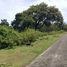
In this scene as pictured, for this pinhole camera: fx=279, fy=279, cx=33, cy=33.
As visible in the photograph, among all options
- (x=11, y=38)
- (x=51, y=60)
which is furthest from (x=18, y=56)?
(x=11, y=38)

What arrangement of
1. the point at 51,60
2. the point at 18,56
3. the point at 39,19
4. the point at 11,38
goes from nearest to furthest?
the point at 51,60, the point at 18,56, the point at 11,38, the point at 39,19

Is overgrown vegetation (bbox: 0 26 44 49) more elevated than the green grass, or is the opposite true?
overgrown vegetation (bbox: 0 26 44 49)

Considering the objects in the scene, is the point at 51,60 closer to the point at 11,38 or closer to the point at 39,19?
the point at 11,38

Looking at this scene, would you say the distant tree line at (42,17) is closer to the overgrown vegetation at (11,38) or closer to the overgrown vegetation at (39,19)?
the overgrown vegetation at (39,19)

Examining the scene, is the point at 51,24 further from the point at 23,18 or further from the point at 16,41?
the point at 16,41

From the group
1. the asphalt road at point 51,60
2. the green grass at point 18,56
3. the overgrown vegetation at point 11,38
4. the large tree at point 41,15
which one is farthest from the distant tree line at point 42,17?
the asphalt road at point 51,60

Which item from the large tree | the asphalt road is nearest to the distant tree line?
the large tree

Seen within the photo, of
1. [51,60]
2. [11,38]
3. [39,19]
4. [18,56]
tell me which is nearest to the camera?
[51,60]

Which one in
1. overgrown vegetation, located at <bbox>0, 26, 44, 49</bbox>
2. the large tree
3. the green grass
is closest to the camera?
the green grass

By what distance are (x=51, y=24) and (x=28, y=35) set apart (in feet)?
170

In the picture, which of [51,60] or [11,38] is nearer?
[51,60]

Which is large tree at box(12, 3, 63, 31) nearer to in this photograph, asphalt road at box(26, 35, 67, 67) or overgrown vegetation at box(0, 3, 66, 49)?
overgrown vegetation at box(0, 3, 66, 49)

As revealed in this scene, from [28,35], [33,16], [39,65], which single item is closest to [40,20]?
[33,16]

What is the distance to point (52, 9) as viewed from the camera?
86.6 metres
